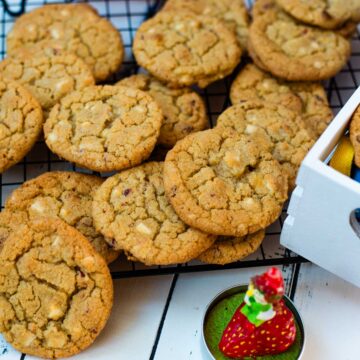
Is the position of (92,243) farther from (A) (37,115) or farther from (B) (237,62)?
(B) (237,62)

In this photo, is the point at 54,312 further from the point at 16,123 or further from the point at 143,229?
the point at 16,123

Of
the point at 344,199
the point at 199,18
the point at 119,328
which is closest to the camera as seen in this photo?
the point at 344,199

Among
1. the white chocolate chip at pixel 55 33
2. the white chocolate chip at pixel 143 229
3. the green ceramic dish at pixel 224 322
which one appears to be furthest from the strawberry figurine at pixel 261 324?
the white chocolate chip at pixel 55 33

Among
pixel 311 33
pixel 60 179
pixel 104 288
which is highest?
pixel 311 33

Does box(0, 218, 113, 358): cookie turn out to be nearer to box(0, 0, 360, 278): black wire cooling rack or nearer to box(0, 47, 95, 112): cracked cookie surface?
box(0, 0, 360, 278): black wire cooling rack

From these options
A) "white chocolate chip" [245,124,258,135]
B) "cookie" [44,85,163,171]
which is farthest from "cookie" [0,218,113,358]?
"white chocolate chip" [245,124,258,135]

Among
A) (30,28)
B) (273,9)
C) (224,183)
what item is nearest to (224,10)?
(273,9)

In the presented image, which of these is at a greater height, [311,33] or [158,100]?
[311,33]

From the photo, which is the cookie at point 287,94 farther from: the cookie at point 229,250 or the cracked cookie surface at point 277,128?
the cookie at point 229,250

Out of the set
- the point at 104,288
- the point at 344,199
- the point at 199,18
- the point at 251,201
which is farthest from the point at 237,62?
the point at 104,288
